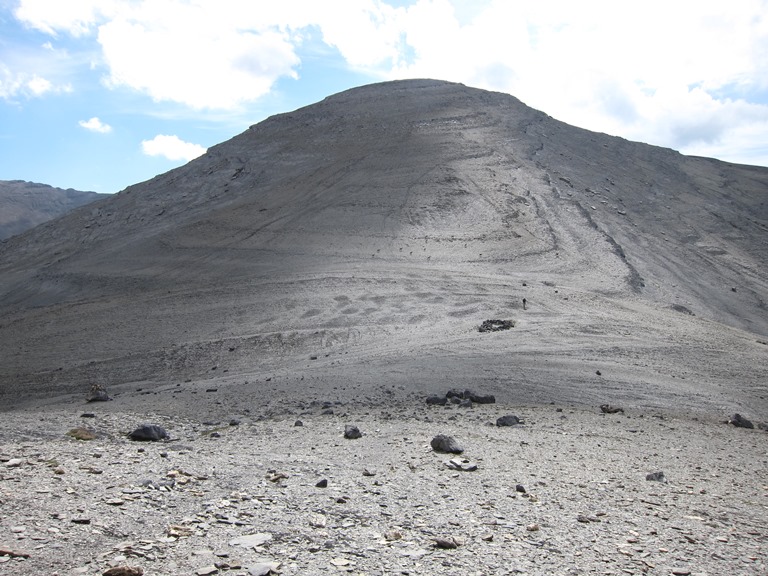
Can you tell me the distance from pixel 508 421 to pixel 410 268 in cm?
1381

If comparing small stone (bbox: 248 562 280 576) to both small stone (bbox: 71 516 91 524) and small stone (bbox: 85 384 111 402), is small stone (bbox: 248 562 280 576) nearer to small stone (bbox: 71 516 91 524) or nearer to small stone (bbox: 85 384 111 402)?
small stone (bbox: 71 516 91 524)

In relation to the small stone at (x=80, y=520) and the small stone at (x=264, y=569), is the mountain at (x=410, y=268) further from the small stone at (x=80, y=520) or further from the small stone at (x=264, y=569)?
the small stone at (x=264, y=569)

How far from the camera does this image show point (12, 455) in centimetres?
751

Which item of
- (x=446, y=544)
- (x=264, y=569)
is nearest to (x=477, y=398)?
(x=446, y=544)

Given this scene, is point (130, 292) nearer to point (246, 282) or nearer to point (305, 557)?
point (246, 282)

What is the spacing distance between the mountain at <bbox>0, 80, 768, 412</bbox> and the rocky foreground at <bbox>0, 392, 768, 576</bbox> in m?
3.70

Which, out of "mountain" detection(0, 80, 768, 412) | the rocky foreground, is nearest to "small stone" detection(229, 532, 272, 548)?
the rocky foreground

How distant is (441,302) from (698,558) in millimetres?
15557

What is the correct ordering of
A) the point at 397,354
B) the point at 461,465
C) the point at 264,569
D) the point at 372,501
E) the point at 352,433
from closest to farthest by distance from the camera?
the point at 264,569
the point at 372,501
the point at 461,465
the point at 352,433
the point at 397,354

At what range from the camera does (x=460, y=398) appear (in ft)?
42.4

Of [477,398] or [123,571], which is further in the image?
[477,398]

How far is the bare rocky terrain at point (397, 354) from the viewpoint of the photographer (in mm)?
6043

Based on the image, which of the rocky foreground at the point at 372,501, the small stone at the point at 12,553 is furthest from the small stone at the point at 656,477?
the small stone at the point at 12,553

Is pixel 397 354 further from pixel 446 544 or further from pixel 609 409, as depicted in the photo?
pixel 446 544
